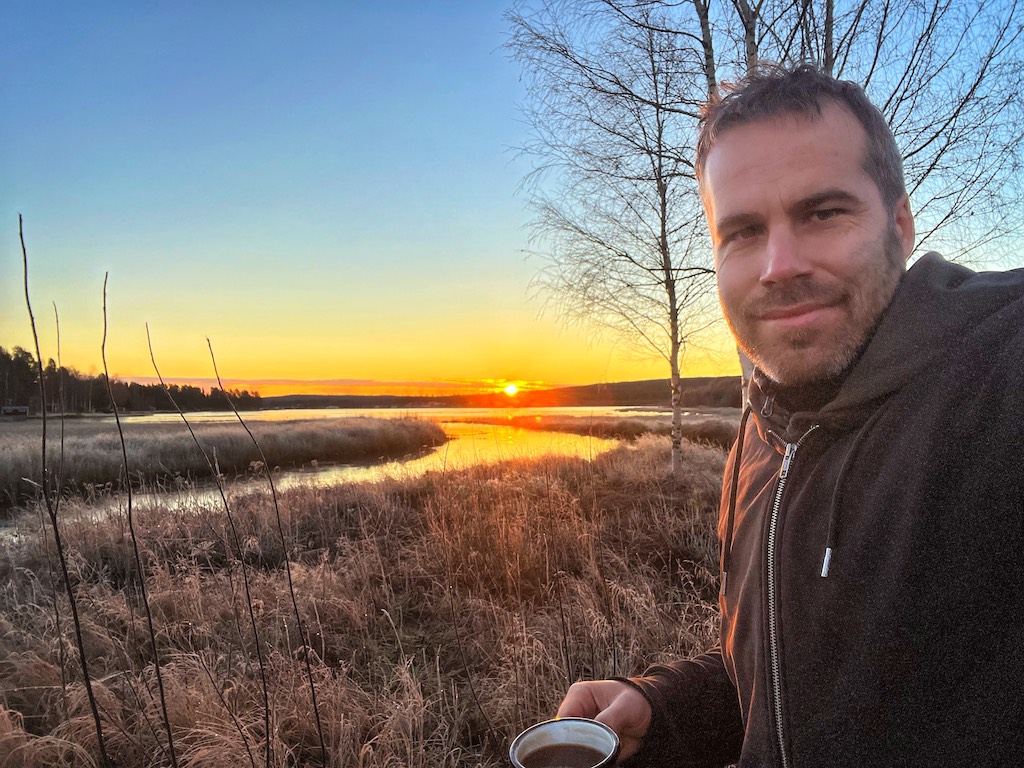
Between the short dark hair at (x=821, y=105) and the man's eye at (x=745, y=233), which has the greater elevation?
the short dark hair at (x=821, y=105)

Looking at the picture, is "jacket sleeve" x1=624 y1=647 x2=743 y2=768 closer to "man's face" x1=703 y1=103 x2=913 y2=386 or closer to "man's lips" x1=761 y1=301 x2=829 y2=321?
"man's face" x1=703 y1=103 x2=913 y2=386

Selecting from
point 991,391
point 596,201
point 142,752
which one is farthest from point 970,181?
point 142,752

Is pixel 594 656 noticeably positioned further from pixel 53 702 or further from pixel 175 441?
pixel 175 441

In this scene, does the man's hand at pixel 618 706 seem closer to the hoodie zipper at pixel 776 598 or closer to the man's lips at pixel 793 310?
the hoodie zipper at pixel 776 598

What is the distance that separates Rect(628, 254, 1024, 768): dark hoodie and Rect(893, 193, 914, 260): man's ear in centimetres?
24

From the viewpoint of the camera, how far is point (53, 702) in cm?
337

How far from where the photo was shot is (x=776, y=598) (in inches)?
44.8

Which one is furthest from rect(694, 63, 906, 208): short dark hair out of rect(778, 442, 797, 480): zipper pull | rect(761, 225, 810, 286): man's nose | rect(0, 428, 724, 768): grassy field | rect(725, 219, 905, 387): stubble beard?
rect(0, 428, 724, 768): grassy field

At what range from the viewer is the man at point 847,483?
0.92 meters

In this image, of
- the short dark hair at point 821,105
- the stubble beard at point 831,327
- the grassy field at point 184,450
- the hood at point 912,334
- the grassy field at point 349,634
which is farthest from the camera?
the grassy field at point 184,450

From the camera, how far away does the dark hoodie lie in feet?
2.96

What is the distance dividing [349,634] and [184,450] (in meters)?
18.4

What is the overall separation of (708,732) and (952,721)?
0.63m

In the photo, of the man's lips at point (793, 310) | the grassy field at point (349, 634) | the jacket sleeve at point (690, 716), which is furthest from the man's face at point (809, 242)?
the grassy field at point (349, 634)
